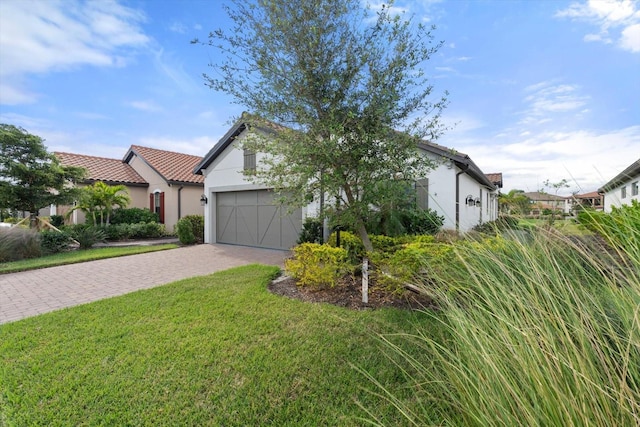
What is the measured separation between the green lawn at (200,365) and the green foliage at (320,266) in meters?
0.76

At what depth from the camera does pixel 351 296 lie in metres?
→ 5.24

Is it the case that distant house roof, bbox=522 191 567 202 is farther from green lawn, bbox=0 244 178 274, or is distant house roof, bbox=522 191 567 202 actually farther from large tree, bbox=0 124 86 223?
large tree, bbox=0 124 86 223

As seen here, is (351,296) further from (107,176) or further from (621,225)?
(107,176)

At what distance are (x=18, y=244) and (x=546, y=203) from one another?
14622 mm

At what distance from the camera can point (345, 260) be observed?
601 centimetres

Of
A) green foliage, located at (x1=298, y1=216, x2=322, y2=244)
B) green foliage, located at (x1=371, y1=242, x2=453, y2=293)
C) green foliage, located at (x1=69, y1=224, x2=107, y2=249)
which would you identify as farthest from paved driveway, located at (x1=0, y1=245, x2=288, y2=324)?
green foliage, located at (x1=371, y1=242, x2=453, y2=293)

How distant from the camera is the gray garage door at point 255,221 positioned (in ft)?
37.0

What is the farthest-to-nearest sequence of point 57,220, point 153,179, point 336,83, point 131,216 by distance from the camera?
point 153,179, point 131,216, point 57,220, point 336,83

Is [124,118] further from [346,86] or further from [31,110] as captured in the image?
[346,86]

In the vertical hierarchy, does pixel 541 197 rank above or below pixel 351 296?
above

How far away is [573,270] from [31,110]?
16.4 m

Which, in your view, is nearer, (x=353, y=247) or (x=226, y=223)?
(x=353, y=247)

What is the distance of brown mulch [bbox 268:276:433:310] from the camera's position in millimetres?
4742

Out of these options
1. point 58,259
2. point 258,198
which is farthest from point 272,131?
point 58,259
